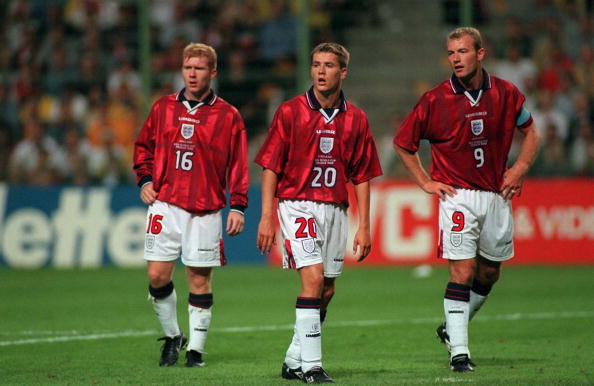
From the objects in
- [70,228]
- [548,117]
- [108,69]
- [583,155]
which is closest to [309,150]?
[70,228]

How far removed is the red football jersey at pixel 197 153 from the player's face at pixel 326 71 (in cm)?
102

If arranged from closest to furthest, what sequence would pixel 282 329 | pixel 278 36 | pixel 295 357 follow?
pixel 295 357 < pixel 282 329 < pixel 278 36

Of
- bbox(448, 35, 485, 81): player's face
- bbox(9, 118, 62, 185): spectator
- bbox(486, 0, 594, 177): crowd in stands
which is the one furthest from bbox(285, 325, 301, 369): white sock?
bbox(486, 0, 594, 177): crowd in stands

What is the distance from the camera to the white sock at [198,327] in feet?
25.9

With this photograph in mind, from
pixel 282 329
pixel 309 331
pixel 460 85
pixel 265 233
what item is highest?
pixel 460 85

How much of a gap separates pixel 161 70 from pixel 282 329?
29.8 ft

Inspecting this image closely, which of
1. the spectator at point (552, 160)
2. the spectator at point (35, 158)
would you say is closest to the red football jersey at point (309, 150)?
the spectator at point (552, 160)

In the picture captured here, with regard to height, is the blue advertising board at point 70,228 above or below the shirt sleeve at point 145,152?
below

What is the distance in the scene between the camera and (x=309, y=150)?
7293 millimetres

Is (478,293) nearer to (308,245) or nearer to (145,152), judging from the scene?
(308,245)

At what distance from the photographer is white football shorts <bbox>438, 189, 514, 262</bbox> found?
7750 mm

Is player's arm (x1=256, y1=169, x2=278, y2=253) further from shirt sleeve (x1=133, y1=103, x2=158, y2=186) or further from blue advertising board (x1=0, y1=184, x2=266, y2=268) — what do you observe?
blue advertising board (x1=0, y1=184, x2=266, y2=268)

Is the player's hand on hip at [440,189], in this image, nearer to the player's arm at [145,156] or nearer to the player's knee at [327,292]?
the player's knee at [327,292]

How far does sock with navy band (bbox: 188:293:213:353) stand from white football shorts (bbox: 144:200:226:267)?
28cm
